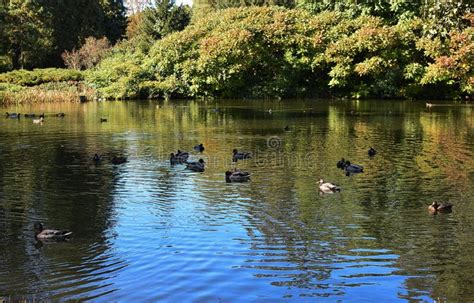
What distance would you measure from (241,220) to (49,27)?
75.5 metres

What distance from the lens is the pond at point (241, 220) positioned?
9.74 metres

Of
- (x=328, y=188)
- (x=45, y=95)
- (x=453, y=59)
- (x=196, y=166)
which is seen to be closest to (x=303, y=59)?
(x=453, y=59)

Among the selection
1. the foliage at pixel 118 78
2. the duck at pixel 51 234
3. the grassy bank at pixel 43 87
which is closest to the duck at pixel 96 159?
the duck at pixel 51 234

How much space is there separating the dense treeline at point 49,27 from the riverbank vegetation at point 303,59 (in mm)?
15753

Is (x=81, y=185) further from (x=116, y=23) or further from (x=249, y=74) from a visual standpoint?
(x=116, y=23)

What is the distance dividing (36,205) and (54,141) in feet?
43.2

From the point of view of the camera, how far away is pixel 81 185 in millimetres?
17875

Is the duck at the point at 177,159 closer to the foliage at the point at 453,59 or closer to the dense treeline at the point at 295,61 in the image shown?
the dense treeline at the point at 295,61

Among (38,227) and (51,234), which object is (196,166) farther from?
(51,234)

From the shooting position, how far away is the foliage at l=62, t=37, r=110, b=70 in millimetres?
76431

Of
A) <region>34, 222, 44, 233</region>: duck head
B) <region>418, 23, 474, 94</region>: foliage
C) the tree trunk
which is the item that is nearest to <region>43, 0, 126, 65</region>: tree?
the tree trunk

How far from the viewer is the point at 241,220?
541 inches

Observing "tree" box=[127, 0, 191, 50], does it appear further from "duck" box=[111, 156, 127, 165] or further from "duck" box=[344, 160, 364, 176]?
"duck" box=[344, 160, 364, 176]

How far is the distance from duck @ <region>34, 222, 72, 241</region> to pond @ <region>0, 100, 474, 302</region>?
0.27 m
